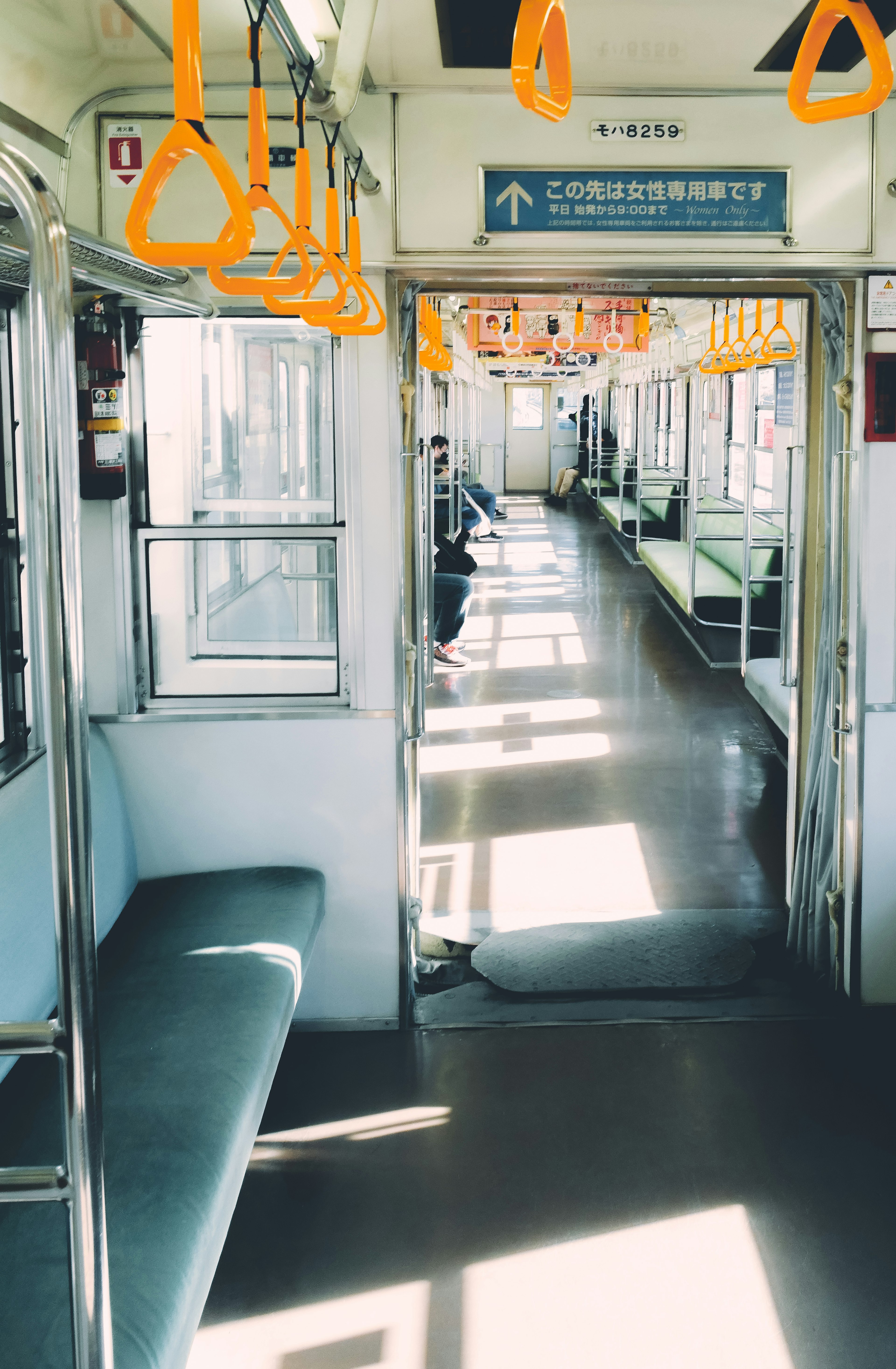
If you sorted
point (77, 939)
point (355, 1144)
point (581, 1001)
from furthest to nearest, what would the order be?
point (581, 1001) < point (355, 1144) < point (77, 939)

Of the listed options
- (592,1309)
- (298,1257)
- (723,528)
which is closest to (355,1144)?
(298,1257)

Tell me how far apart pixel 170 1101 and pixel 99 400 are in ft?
6.48

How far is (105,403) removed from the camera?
3.38 meters

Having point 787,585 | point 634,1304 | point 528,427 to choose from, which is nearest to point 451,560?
point 787,585

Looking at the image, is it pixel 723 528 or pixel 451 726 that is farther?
pixel 723 528

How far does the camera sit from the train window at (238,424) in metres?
3.65

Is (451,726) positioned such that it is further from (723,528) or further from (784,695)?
(723,528)

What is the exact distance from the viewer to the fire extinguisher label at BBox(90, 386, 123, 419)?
338 cm

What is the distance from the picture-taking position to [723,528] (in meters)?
11.2

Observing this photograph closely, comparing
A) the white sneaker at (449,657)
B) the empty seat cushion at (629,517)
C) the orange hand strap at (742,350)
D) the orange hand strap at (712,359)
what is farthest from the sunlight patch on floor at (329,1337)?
the empty seat cushion at (629,517)

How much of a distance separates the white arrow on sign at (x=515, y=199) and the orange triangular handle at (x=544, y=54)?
2.11 m

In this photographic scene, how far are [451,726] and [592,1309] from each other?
17.1 ft

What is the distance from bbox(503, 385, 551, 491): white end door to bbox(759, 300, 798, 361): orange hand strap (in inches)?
743

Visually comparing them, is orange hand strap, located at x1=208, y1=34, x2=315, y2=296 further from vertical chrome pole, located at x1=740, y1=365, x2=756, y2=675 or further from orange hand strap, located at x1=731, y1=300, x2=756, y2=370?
orange hand strap, located at x1=731, y1=300, x2=756, y2=370
